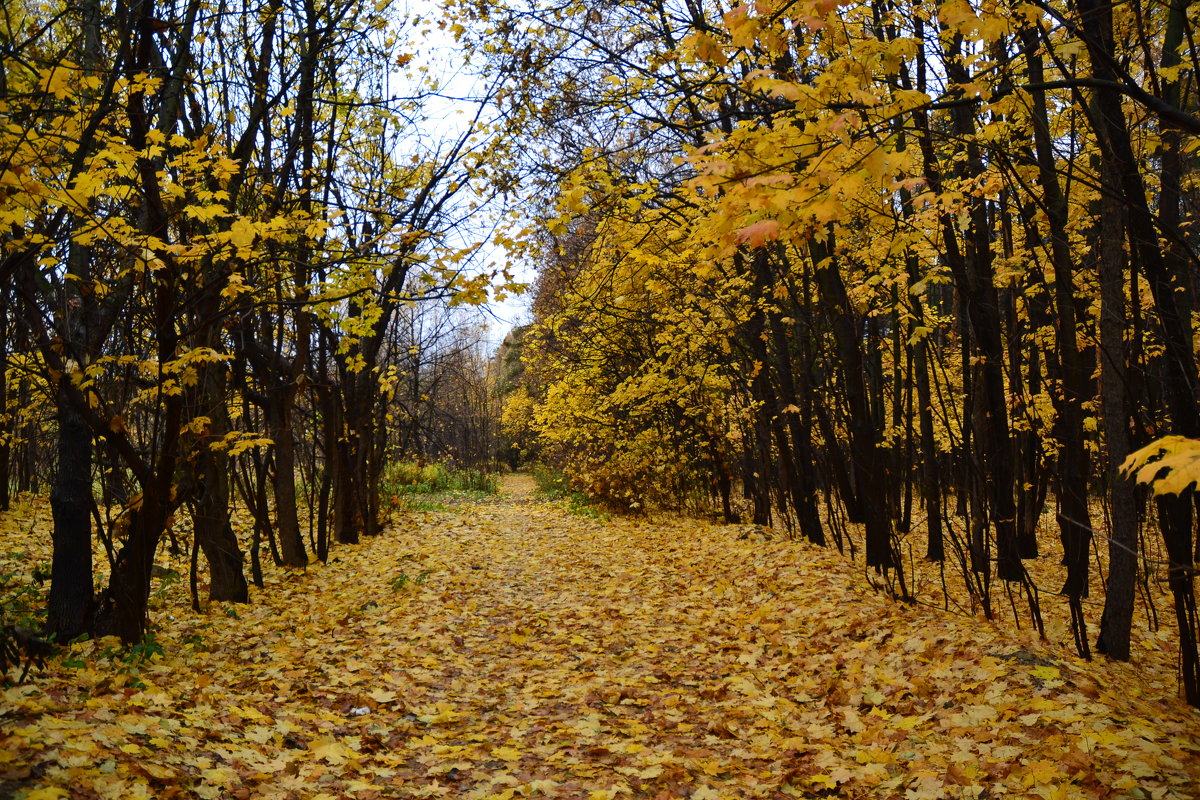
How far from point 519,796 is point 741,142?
3382 millimetres

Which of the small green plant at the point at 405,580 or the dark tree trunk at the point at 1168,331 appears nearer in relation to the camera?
the dark tree trunk at the point at 1168,331

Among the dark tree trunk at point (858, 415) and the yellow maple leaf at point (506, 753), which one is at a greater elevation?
the dark tree trunk at point (858, 415)

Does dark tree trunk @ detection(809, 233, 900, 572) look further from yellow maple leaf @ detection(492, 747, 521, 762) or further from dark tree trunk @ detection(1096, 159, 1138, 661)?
yellow maple leaf @ detection(492, 747, 521, 762)

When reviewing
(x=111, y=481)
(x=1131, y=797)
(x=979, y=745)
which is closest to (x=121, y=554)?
(x=111, y=481)

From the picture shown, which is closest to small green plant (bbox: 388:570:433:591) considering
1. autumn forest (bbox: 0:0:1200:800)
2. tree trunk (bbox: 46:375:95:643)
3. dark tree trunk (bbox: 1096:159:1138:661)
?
autumn forest (bbox: 0:0:1200:800)

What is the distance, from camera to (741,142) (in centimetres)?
354

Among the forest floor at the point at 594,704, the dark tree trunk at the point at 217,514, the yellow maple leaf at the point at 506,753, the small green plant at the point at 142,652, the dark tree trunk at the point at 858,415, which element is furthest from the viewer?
the dark tree trunk at the point at 858,415

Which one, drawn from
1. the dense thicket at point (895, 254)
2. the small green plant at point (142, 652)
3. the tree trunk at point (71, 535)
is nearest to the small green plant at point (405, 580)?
the small green plant at point (142, 652)

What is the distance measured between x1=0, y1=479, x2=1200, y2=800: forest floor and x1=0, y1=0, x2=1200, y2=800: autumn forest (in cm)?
3

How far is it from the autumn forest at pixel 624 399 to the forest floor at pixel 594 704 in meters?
0.03

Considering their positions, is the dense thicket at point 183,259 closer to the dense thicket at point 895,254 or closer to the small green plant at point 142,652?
the small green plant at point 142,652

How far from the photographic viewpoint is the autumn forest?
3562 millimetres

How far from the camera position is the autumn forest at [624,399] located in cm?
356

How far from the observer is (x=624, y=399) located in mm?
11789
